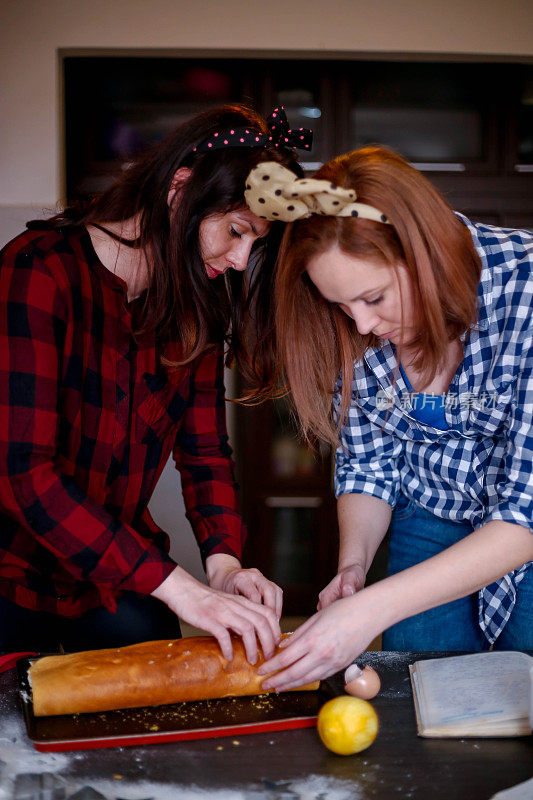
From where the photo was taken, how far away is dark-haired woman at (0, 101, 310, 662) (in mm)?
1315

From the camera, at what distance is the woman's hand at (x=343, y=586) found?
1.44 meters

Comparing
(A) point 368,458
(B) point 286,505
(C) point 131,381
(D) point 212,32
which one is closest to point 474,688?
(A) point 368,458

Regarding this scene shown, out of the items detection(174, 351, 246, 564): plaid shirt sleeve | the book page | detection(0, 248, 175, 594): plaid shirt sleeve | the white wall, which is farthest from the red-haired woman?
the white wall

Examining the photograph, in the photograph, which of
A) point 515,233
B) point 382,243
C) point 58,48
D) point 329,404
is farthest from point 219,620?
point 58,48

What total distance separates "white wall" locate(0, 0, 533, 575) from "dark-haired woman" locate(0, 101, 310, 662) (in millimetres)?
1716

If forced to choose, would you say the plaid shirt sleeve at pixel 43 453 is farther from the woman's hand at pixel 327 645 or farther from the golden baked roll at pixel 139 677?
the woman's hand at pixel 327 645

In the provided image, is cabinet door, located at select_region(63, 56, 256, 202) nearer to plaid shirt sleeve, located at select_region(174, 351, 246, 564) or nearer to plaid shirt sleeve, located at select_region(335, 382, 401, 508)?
plaid shirt sleeve, located at select_region(174, 351, 246, 564)

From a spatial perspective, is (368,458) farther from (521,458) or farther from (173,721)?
(173,721)

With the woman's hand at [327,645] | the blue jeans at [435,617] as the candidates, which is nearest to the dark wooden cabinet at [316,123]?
the blue jeans at [435,617]

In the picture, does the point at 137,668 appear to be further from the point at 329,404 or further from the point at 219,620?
the point at 329,404

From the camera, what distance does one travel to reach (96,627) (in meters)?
1.54

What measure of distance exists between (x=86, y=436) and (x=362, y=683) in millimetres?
641

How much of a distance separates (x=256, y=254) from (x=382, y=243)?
1.10ft

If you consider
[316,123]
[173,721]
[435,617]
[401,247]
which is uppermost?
[316,123]
